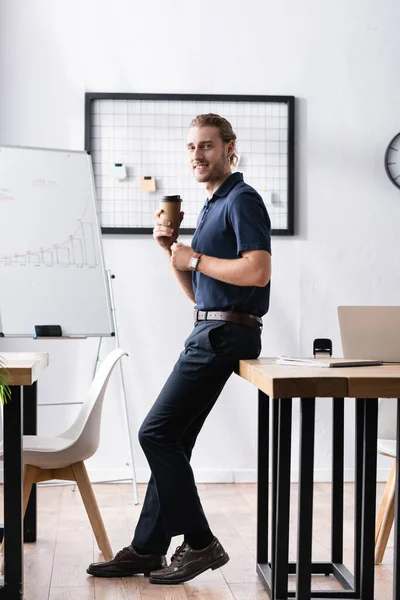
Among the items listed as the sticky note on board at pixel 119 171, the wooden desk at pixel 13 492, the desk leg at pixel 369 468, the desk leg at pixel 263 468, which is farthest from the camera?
the sticky note on board at pixel 119 171

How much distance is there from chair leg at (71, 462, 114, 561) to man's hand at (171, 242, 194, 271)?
33.2 inches

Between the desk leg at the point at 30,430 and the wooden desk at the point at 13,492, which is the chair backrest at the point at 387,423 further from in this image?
the wooden desk at the point at 13,492

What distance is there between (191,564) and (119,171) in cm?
233

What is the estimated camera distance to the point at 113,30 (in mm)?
4344

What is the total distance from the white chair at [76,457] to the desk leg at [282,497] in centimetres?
83

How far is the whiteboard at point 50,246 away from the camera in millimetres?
3611

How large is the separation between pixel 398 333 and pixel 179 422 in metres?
0.79

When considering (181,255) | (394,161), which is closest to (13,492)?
(181,255)

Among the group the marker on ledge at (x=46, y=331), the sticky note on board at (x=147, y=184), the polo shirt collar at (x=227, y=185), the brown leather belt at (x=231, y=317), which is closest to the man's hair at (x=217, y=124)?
the polo shirt collar at (x=227, y=185)

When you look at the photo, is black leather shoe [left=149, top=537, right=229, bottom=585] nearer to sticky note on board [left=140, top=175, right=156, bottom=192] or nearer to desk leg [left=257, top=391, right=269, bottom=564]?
desk leg [left=257, top=391, right=269, bottom=564]

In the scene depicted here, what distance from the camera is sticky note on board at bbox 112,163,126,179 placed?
4.30m

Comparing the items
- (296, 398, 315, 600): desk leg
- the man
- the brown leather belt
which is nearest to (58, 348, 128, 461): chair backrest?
the man

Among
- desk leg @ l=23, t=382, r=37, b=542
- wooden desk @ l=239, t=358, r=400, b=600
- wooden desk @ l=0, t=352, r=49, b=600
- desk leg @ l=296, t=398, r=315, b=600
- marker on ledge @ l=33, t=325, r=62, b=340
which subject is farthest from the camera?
marker on ledge @ l=33, t=325, r=62, b=340

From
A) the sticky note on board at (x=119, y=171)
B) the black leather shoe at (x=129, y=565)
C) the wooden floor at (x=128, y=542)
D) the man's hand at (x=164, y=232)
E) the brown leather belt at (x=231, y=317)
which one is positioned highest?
the sticky note on board at (x=119, y=171)
